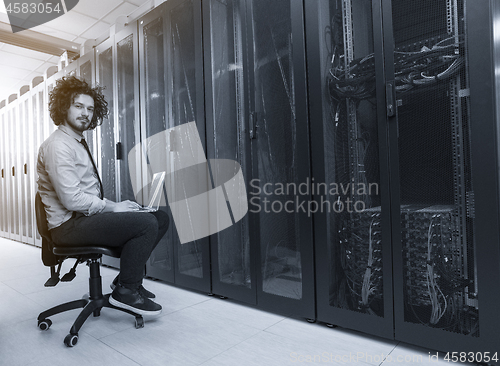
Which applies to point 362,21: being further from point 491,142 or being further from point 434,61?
point 491,142

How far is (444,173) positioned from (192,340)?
4.50 ft

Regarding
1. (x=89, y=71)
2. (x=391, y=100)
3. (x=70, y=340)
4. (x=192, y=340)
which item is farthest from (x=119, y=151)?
(x=391, y=100)

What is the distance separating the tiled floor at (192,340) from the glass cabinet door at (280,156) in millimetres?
202

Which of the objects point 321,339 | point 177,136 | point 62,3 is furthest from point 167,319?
point 62,3

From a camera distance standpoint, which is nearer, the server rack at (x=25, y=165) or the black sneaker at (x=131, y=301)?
the black sneaker at (x=131, y=301)

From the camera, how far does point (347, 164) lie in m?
1.68

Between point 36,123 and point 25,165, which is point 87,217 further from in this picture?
point 25,165

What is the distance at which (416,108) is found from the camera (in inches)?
57.0

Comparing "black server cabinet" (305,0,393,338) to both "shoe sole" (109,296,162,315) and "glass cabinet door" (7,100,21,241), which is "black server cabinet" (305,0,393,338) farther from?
"glass cabinet door" (7,100,21,241)

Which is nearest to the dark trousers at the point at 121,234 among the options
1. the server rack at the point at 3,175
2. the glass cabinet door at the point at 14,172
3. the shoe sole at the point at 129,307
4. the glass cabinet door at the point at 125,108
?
the shoe sole at the point at 129,307

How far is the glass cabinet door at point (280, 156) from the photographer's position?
178 centimetres

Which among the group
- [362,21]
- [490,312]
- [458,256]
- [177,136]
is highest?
[362,21]

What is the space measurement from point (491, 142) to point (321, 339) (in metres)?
1.10

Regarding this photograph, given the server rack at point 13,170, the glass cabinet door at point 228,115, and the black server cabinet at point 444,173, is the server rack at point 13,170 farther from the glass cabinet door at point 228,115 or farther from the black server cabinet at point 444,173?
the black server cabinet at point 444,173
